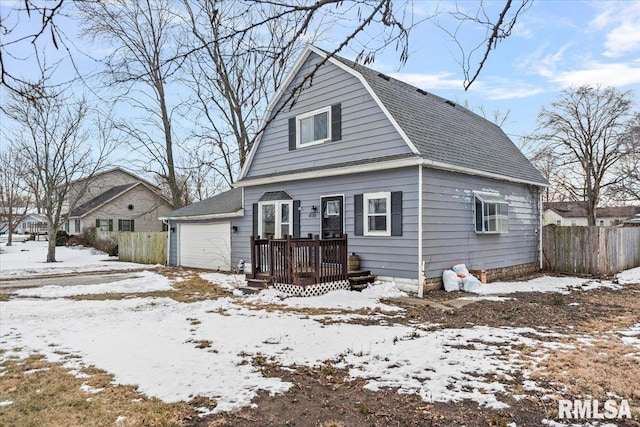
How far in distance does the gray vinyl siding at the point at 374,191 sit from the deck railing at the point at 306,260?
92cm

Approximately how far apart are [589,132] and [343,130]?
19930mm

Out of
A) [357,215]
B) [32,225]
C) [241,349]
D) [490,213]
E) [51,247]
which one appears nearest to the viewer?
[241,349]

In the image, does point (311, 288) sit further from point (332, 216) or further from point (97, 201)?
point (97, 201)

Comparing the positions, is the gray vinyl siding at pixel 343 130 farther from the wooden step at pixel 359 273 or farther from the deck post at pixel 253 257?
the deck post at pixel 253 257

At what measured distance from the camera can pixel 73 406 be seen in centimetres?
360

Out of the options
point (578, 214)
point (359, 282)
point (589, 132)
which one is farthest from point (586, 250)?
point (578, 214)

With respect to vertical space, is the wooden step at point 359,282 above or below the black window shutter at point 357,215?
below

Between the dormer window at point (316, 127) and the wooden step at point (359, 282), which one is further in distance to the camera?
the dormer window at point (316, 127)

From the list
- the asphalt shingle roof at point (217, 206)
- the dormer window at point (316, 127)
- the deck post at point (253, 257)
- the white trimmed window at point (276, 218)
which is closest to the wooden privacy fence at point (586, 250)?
the dormer window at point (316, 127)

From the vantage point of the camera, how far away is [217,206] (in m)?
16.1

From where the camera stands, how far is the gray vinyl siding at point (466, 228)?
970 centimetres

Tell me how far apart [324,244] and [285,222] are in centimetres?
343

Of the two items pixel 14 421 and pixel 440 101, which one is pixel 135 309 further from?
pixel 440 101

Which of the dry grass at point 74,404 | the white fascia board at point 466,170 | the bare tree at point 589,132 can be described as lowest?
the dry grass at point 74,404
